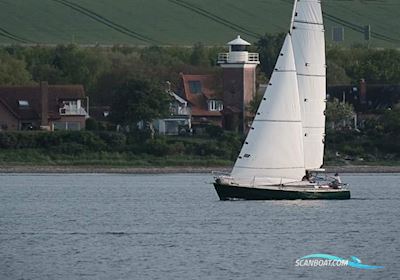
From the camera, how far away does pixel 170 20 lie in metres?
178

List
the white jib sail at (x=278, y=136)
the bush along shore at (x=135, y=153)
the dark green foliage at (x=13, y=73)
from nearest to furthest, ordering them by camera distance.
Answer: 1. the white jib sail at (x=278, y=136)
2. the bush along shore at (x=135, y=153)
3. the dark green foliage at (x=13, y=73)

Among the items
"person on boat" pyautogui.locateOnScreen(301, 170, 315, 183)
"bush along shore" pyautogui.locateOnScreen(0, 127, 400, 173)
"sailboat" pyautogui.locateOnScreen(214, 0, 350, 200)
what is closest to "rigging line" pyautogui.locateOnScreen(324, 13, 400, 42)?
"bush along shore" pyautogui.locateOnScreen(0, 127, 400, 173)

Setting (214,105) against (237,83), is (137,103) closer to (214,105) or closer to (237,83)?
(237,83)

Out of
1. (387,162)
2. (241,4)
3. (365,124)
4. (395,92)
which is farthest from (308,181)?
(241,4)

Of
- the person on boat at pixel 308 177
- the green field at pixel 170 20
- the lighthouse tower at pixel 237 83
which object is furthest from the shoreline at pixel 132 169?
the green field at pixel 170 20

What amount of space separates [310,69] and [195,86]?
193 feet

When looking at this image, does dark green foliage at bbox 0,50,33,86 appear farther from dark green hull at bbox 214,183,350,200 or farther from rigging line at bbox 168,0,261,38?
dark green hull at bbox 214,183,350,200

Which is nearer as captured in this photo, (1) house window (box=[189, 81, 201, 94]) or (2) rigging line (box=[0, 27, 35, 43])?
(1) house window (box=[189, 81, 201, 94])

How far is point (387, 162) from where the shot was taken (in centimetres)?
11362

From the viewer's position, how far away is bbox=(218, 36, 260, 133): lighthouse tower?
124812mm

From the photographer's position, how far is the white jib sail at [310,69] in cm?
7556

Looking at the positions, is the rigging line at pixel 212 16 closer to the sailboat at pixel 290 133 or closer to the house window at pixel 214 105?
the house window at pixel 214 105

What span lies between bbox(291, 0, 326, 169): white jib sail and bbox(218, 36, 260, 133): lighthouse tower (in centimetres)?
4755
